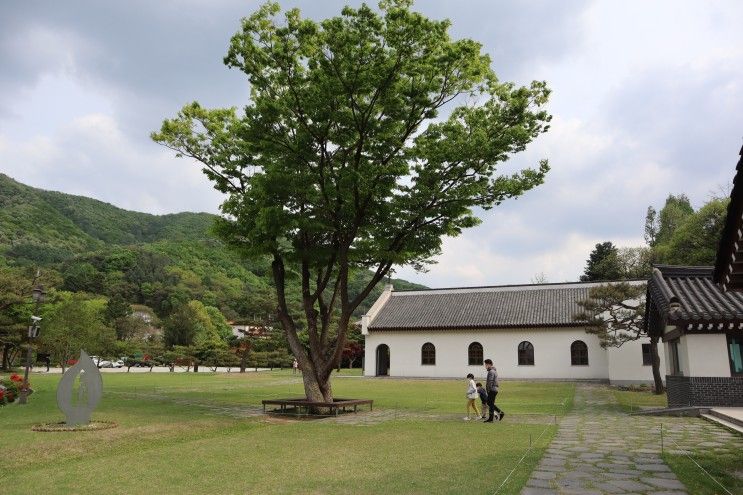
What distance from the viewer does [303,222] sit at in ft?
46.1

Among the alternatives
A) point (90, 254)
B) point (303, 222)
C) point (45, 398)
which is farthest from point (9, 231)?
point (303, 222)

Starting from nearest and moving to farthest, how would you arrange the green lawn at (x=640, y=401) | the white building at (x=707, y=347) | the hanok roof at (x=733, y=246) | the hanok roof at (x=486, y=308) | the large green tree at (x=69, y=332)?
the hanok roof at (x=733, y=246) → the white building at (x=707, y=347) → the green lawn at (x=640, y=401) → the hanok roof at (x=486, y=308) → the large green tree at (x=69, y=332)

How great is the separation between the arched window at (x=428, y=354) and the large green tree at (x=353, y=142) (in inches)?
799

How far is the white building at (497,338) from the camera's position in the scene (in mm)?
30984

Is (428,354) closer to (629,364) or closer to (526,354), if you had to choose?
(526,354)

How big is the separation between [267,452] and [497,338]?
26783mm

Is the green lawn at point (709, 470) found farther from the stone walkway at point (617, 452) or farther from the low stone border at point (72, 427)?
the low stone border at point (72, 427)

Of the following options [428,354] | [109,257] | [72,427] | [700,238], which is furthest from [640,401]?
[109,257]

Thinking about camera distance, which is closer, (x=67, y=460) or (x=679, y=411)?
(x=67, y=460)

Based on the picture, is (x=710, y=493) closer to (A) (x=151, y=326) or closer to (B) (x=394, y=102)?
(B) (x=394, y=102)

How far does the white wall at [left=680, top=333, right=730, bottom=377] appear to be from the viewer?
44.7 feet

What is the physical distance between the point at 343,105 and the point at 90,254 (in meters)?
76.1

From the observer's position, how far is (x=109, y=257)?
258 feet

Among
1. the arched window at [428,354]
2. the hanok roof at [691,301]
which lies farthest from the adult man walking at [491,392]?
the arched window at [428,354]
